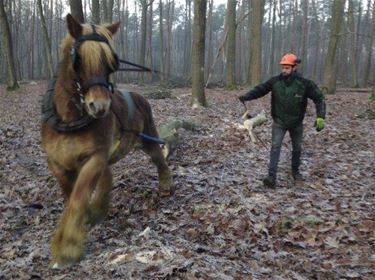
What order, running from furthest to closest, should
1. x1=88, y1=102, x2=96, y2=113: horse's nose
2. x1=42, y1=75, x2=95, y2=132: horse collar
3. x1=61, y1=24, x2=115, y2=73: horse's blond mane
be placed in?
x1=42, y1=75, x2=95, y2=132: horse collar
x1=61, y1=24, x2=115, y2=73: horse's blond mane
x1=88, y1=102, x2=96, y2=113: horse's nose

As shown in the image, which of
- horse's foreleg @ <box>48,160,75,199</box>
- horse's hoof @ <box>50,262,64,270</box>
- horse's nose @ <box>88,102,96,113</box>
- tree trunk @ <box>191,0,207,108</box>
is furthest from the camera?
tree trunk @ <box>191,0,207,108</box>

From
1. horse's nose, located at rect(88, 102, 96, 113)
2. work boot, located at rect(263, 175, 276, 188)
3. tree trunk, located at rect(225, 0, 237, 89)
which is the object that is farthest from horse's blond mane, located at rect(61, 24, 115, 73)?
tree trunk, located at rect(225, 0, 237, 89)

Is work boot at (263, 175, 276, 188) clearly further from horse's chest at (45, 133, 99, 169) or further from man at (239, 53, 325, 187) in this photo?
horse's chest at (45, 133, 99, 169)

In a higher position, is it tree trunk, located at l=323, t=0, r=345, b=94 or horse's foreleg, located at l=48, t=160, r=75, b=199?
tree trunk, located at l=323, t=0, r=345, b=94

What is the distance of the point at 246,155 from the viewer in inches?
375

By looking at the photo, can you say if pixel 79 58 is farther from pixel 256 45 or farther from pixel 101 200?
pixel 256 45

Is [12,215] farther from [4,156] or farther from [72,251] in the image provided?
[4,156]

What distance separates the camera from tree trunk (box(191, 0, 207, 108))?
14.6m

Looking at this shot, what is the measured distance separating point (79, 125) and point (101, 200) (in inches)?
63.0

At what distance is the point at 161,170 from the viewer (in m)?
7.14

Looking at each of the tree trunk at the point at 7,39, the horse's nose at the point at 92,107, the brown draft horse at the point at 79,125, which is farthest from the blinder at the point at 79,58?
the tree trunk at the point at 7,39

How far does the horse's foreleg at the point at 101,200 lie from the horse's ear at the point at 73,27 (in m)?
1.96

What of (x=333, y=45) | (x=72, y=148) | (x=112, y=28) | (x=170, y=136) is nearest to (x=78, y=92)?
(x=72, y=148)

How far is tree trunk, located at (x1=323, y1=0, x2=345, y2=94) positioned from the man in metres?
13.5
